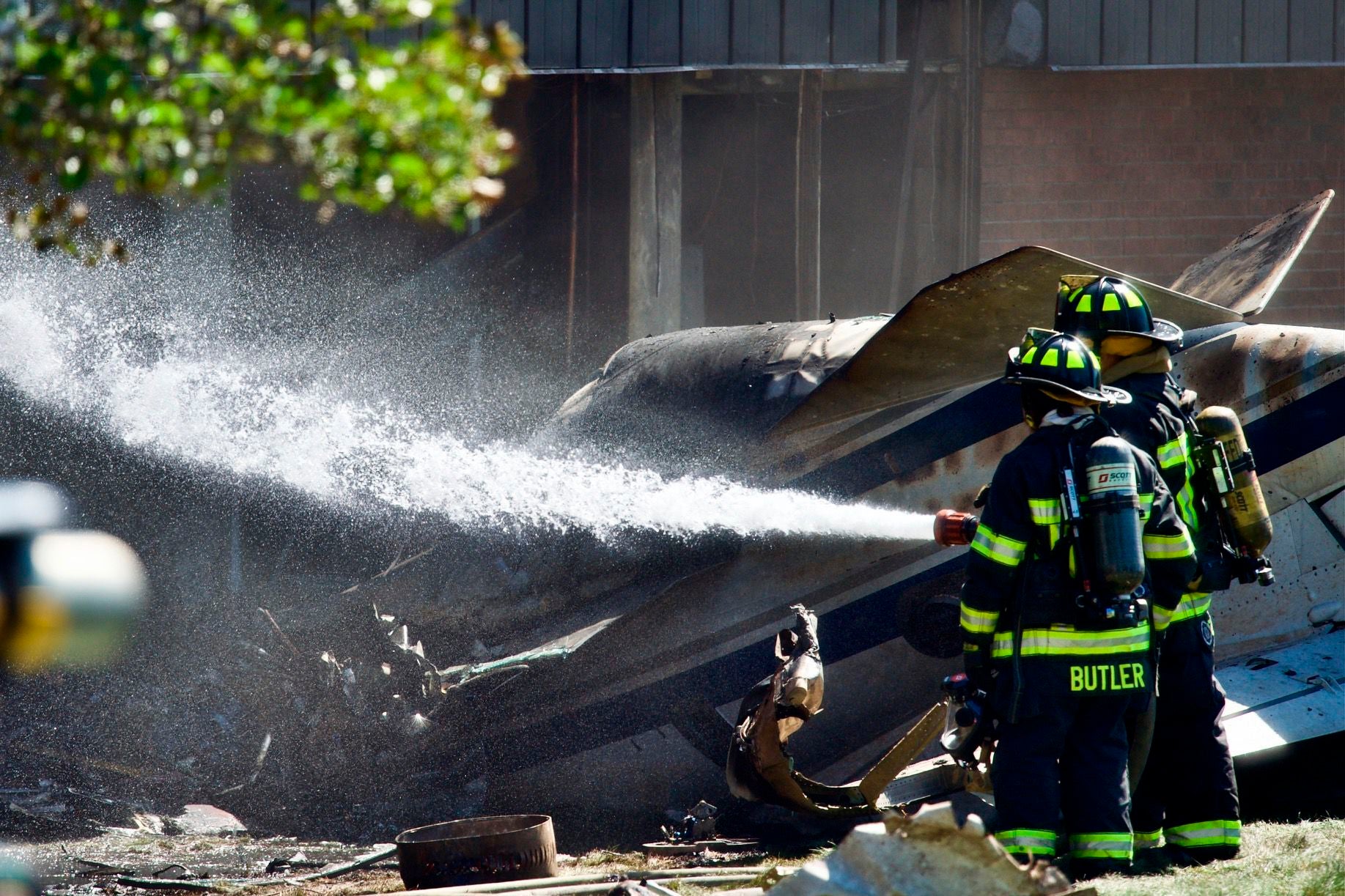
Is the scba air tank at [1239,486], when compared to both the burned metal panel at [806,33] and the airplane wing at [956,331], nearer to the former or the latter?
the airplane wing at [956,331]

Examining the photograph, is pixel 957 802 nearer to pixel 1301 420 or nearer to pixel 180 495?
pixel 1301 420

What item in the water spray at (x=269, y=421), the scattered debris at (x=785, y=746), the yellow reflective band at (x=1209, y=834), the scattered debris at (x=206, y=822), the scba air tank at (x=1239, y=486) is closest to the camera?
the yellow reflective band at (x=1209, y=834)

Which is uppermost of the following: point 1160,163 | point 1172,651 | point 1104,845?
point 1160,163

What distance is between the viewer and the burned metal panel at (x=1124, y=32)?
773 cm

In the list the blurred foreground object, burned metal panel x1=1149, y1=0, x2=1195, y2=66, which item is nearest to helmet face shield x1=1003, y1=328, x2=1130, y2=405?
the blurred foreground object

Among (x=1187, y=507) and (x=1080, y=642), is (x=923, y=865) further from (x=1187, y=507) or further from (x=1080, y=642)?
(x=1187, y=507)

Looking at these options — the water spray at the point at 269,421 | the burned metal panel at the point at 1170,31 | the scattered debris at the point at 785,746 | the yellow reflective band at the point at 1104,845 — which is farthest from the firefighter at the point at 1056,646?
the burned metal panel at the point at 1170,31

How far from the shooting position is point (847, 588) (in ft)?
17.7

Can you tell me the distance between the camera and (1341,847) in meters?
3.93

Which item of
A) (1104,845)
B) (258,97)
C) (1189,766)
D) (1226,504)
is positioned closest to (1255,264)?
(1226,504)

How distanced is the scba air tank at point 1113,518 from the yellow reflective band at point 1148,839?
0.99m

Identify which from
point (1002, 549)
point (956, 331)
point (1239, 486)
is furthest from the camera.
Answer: point (956, 331)

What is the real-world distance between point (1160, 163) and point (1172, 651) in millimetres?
4677

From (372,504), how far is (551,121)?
296cm
